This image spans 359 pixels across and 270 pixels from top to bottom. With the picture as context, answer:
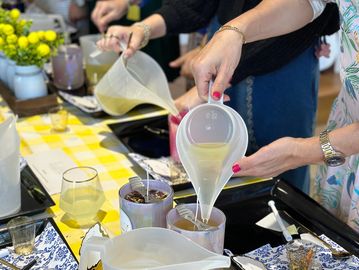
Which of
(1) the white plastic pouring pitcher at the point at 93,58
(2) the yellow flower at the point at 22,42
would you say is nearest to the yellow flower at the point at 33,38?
(2) the yellow flower at the point at 22,42

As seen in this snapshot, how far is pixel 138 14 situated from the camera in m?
3.00

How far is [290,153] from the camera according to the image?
114cm

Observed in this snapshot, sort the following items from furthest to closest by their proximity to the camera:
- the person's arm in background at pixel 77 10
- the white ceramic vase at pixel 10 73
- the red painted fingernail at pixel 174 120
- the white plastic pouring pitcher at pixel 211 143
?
1. the person's arm in background at pixel 77 10
2. the white ceramic vase at pixel 10 73
3. the red painted fingernail at pixel 174 120
4. the white plastic pouring pitcher at pixel 211 143

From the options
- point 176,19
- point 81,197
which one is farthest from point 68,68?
point 81,197

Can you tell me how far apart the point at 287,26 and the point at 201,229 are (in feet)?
2.09

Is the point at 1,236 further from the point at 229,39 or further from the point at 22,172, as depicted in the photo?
the point at 229,39

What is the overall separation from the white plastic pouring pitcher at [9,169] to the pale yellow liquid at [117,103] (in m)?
0.48

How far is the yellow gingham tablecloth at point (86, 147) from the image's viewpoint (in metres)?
1.25

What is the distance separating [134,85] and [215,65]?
1.39 ft

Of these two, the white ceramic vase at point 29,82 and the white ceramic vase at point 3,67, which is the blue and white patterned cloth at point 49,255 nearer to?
the white ceramic vase at point 29,82

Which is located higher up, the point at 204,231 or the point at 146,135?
the point at 204,231

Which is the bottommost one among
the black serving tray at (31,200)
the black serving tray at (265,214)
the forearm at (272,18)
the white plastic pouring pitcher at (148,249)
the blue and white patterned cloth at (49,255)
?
the black serving tray at (265,214)

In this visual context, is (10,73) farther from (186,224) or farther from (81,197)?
(186,224)

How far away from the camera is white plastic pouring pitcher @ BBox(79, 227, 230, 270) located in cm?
86
